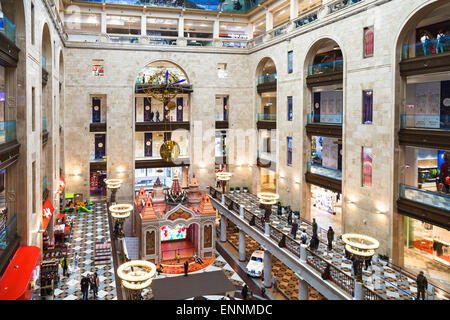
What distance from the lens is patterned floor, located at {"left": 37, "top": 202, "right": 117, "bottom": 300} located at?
1514 cm

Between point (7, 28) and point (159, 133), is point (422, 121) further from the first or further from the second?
point (159, 133)

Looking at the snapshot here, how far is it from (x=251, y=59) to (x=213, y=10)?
5.14 m

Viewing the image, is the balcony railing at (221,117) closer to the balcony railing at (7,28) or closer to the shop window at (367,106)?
the shop window at (367,106)

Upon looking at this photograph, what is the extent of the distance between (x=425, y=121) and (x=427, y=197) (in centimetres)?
319

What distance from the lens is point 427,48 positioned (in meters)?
14.8

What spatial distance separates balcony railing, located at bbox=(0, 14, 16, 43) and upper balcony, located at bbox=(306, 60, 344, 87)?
51.0 ft

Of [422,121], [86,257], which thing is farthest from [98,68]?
[422,121]

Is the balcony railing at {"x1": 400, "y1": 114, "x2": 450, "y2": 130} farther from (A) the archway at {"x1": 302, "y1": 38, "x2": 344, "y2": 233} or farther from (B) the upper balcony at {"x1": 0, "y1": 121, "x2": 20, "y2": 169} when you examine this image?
(B) the upper balcony at {"x1": 0, "y1": 121, "x2": 20, "y2": 169}

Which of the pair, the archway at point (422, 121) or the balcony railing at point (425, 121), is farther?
the archway at point (422, 121)

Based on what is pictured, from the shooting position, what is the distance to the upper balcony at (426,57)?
14.0 meters

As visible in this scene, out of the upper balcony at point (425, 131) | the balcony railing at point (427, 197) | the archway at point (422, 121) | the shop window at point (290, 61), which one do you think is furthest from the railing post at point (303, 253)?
the shop window at point (290, 61)

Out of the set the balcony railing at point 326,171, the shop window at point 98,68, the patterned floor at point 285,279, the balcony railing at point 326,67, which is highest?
the shop window at point 98,68

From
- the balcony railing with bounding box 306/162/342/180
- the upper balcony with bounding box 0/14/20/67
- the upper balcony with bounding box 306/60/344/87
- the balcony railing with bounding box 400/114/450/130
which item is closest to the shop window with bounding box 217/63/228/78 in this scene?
the upper balcony with bounding box 306/60/344/87
